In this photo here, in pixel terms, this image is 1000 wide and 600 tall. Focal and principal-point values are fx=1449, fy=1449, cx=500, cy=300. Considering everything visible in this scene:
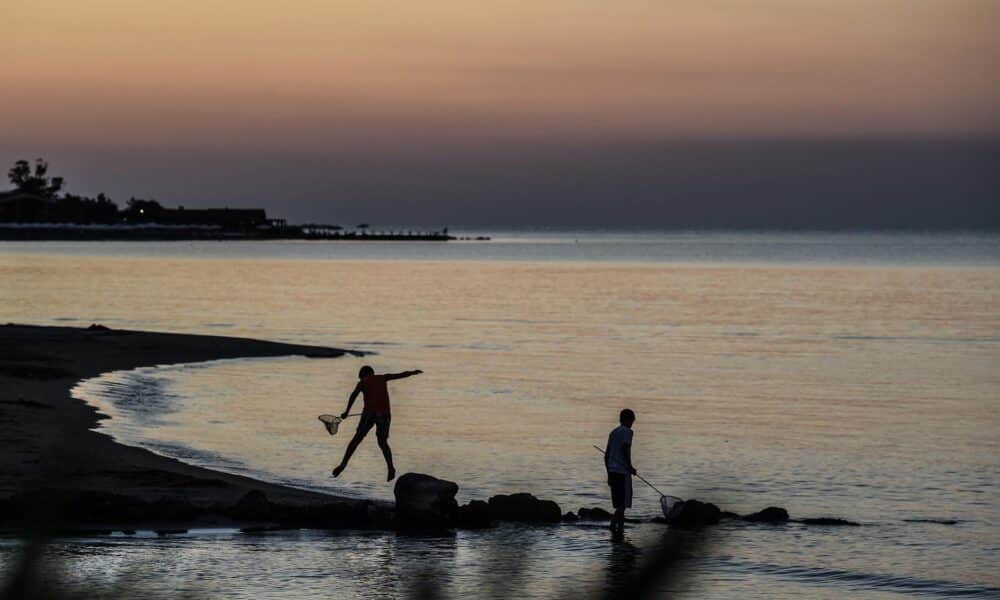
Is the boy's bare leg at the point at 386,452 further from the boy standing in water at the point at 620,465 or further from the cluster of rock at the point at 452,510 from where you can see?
the boy standing in water at the point at 620,465

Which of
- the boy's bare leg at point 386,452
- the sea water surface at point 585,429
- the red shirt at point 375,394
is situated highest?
the red shirt at point 375,394

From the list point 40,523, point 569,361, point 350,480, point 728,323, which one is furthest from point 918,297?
point 40,523

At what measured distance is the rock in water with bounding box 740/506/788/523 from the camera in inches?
899

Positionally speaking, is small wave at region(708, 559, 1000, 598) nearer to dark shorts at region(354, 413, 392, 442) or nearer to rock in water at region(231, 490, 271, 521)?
dark shorts at region(354, 413, 392, 442)

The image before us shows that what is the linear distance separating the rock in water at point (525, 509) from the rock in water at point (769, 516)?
125 inches

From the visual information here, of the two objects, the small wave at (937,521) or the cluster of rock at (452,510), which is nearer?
the cluster of rock at (452,510)

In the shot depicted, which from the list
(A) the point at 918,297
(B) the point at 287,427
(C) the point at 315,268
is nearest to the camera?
(B) the point at 287,427

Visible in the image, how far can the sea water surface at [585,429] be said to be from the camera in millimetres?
17797

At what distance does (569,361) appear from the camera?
188 ft

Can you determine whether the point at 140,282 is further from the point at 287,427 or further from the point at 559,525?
the point at 559,525

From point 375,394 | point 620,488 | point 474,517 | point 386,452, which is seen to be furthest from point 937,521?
point 375,394

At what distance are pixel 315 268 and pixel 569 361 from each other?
11963cm

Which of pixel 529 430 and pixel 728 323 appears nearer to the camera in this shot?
pixel 529 430

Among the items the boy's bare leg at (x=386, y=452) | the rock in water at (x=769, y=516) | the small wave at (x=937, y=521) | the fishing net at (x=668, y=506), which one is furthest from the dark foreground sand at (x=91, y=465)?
the small wave at (x=937, y=521)
